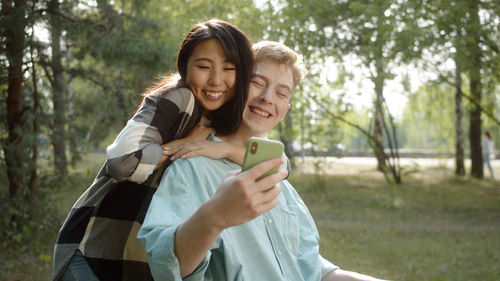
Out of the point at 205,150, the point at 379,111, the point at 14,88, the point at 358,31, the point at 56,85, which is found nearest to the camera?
the point at 205,150

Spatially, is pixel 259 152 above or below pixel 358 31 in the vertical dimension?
below

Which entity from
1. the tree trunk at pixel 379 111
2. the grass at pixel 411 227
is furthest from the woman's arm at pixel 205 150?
the tree trunk at pixel 379 111

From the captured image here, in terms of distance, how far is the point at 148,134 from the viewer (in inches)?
71.5

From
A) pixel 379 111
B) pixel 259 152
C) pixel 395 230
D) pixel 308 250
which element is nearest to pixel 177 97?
pixel 308 250

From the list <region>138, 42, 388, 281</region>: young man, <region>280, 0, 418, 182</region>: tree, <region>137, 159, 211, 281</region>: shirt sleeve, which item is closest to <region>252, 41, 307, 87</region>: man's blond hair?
<region>138, 42, 388, 281</region>: young man

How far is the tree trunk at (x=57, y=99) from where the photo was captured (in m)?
5.02

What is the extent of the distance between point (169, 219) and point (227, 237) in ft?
0.75

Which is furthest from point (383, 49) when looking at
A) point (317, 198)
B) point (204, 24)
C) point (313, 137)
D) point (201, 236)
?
point (201, 236)

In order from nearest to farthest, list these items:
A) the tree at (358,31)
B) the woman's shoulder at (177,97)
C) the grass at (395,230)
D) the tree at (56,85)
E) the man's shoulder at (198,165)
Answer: the man's shoulder at (198,165), the woman's shoulder at (177,97), the tree at (56,85), the grass at (395,230), the tree at (358,31)

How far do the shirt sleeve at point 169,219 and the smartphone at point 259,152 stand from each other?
0.94ft

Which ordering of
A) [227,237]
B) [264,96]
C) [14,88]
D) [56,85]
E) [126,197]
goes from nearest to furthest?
[227,237], [126,197], [264,96], [14,88], [56,85]

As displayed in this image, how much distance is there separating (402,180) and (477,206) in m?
3.72

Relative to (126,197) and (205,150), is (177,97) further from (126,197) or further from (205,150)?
(126,197)

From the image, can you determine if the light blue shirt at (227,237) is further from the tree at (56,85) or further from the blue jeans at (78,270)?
the tree at (56,85)
